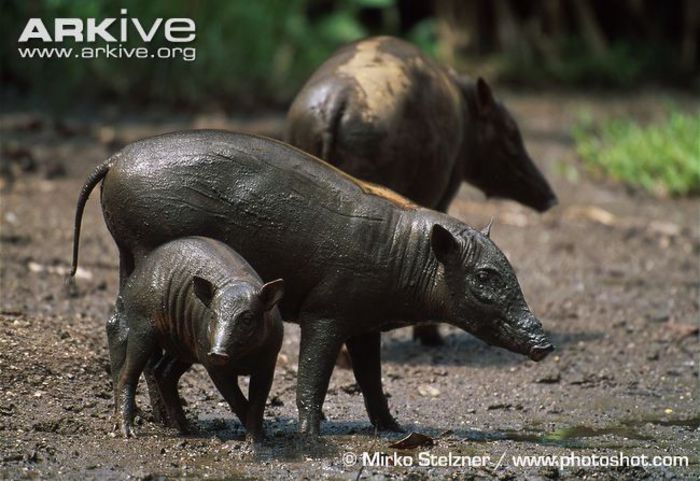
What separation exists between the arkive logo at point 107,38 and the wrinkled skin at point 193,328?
6.75 meters

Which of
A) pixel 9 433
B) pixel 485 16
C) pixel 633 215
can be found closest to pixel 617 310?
pixel 633 215

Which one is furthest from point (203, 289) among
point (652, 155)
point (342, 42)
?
point (342, 42)

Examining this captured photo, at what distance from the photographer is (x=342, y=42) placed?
15.2 m

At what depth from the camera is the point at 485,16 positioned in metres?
17.2

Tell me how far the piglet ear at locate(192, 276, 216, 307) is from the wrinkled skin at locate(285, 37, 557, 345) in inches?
75.8

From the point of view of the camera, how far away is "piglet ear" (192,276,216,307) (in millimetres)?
5309

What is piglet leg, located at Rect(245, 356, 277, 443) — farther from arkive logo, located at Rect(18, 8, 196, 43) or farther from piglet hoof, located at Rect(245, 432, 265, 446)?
arkive logo, located at Rect(18, 8, 196, 43)

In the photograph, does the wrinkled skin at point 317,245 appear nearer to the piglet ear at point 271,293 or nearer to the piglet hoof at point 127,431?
the piglet ear at point 271,293

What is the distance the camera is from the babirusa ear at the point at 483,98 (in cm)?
791

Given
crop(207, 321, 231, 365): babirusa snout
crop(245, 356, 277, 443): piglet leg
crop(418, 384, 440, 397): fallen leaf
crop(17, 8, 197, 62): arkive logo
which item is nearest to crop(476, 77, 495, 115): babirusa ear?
crop(418, 384, 440, 397): fallen leaf

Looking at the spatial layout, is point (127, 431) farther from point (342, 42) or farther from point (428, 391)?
point (342, 42)

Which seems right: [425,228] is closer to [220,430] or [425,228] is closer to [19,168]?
[220,430]

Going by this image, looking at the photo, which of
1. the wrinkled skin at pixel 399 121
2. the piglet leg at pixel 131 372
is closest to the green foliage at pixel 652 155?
the wrinkled skin at pixel 399 121

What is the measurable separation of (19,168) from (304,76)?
4.00m
